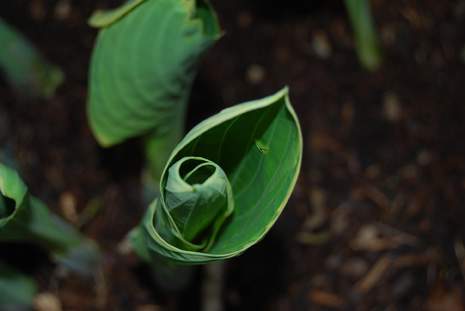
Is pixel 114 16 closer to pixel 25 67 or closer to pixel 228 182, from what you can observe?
pixel 228 182

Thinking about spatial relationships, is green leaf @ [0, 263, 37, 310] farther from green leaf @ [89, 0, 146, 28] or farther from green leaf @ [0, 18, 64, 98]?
green leaf @ [89, 0, 146, 28]

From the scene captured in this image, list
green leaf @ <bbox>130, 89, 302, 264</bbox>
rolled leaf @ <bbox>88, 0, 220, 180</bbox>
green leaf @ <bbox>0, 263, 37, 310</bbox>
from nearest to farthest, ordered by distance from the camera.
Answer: green leaf @ <bbox>130, 89, 302, 264</bbox>
rolled leaf @ <bbox>88, 0, 220, 180</bbox>
green leaf @ <bbox>0, 263, 37, 310</bbox>

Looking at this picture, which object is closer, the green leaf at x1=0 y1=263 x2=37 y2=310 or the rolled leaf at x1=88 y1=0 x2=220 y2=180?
the rolled leaf at x1=88 y1=0 x2=220 y2=180

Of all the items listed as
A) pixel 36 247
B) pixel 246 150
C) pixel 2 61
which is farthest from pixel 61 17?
pixel 246 150

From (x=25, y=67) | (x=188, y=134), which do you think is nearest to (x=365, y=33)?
(x=25, y=67)

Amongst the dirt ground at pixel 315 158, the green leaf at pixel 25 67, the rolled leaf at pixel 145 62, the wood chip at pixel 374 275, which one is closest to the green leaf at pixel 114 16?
the rolled leaf at pixel 145 62

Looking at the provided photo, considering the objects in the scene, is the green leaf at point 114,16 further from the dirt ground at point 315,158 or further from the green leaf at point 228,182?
the dirt ground at point 315,158

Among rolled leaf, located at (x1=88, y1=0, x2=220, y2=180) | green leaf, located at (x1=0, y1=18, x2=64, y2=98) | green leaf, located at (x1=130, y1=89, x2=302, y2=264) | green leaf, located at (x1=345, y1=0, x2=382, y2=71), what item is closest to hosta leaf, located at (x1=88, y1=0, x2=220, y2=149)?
rolled leaf, located at (x1=88, y1=0, x2=220, y2=180)

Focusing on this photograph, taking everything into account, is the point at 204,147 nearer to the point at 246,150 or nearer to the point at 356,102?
the point at 246,150
